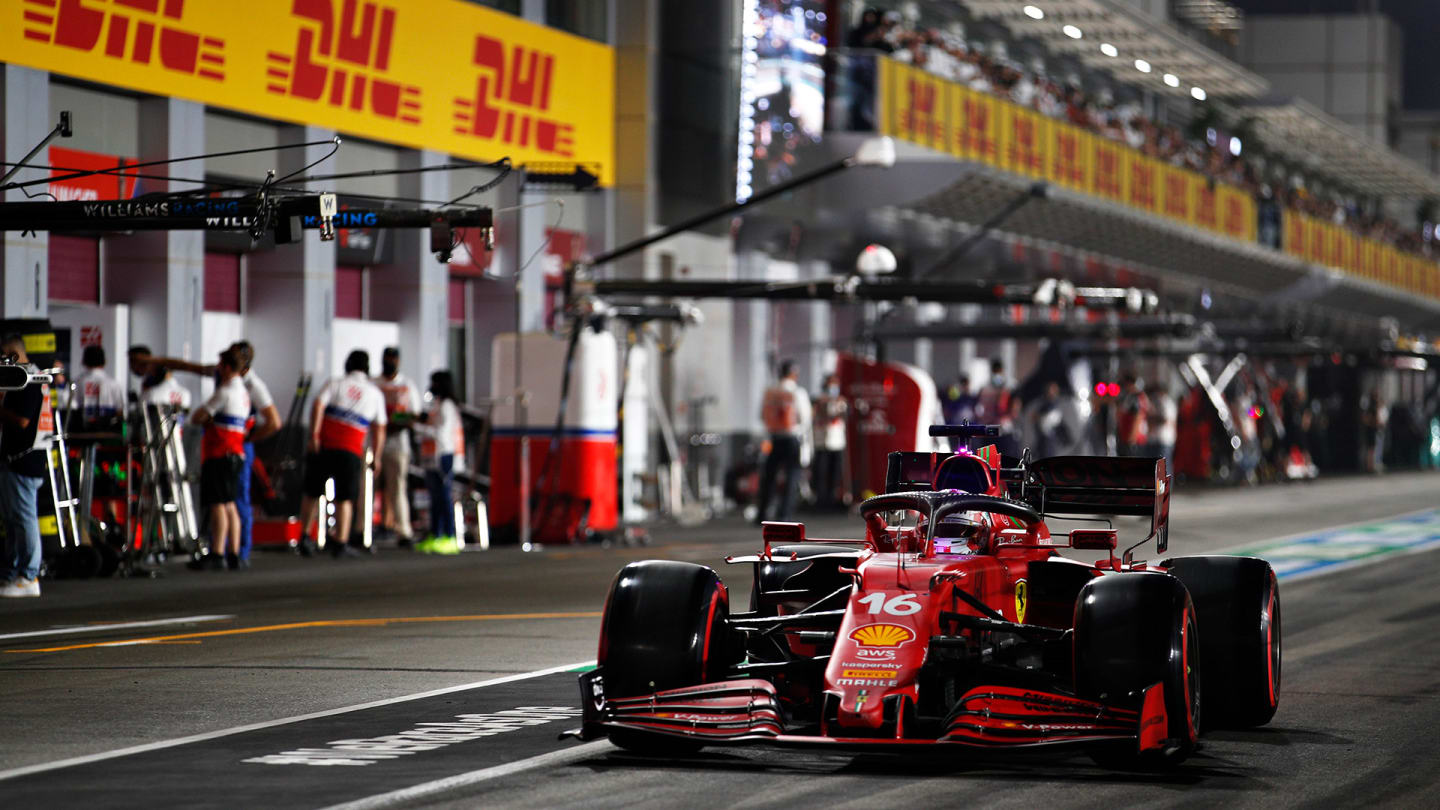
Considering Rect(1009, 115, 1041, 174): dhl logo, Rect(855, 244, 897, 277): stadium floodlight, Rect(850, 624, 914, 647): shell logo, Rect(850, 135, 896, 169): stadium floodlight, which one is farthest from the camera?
Rect(1009, 115, 1041, 174): dhl logo

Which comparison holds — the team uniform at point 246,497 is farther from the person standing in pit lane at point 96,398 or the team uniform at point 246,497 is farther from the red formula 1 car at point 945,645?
the red formula 1 car at point 945,645

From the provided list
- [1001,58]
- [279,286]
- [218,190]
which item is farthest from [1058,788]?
[1001,58]

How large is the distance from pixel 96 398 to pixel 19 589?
9.05 feet

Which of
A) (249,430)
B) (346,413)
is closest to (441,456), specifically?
(346,413)

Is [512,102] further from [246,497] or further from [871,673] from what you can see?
[871,673]

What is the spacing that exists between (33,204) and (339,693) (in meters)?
5.67

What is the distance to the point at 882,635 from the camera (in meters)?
8.20

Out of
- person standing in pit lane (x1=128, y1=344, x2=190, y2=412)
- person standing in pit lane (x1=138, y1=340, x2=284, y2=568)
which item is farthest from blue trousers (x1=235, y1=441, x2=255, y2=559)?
person standing in pit lane (x1=128, y1=344, x2=190, y2=412)

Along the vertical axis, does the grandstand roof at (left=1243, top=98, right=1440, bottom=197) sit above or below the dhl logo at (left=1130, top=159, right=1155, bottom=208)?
above

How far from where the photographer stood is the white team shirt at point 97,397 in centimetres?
1812

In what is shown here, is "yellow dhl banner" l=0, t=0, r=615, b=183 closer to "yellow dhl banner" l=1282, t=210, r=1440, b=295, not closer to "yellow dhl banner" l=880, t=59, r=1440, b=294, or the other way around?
"yellow dhl banner" l=880, t=59, r=1440, b=294

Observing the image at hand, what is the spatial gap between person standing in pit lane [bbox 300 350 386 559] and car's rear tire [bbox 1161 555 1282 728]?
11.5 m

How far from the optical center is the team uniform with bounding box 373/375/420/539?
21.3 metres

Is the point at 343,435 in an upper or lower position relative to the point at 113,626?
upper
